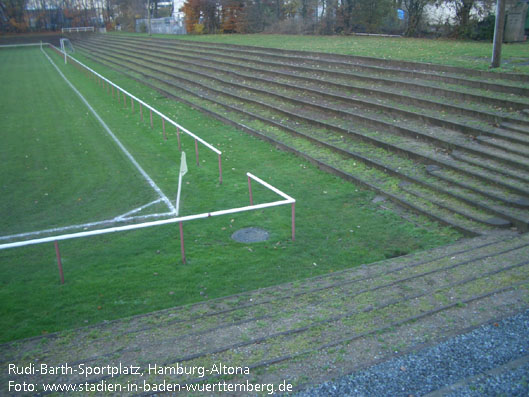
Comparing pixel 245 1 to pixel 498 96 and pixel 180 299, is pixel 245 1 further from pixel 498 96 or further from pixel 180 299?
pixel 180 299

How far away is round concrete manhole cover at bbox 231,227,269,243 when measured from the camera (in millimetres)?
8898

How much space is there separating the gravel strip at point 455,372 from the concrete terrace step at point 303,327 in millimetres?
144

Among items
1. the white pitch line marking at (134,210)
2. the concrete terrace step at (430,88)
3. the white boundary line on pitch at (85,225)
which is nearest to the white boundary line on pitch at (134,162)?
the white pitch line marking at (134,210)

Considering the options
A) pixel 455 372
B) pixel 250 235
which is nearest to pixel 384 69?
pixel 250 235

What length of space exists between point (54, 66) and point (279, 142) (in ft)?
113

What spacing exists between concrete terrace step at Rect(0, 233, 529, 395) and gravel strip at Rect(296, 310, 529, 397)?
5.7 inches

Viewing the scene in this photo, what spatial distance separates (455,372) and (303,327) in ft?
5.25

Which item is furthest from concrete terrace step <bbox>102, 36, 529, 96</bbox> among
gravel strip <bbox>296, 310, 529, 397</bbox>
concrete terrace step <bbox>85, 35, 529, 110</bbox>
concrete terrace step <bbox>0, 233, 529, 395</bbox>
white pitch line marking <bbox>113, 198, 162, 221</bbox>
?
gravel strip <bbox>296, 310, 529, 397</bbox>

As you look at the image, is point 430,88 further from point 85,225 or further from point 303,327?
point 303,327

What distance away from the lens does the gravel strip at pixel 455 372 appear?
4.02 metres

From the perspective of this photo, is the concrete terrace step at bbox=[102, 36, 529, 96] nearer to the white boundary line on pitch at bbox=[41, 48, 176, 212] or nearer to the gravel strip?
the white boundary line on pitch at bbox=[41, 48, 176, 212]

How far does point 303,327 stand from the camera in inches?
203

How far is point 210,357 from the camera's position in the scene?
4652 mm

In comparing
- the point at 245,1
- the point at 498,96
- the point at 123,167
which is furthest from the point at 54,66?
the point at 498,96
